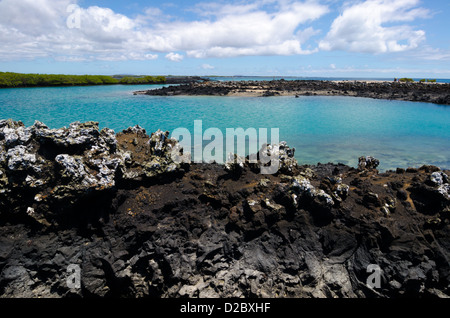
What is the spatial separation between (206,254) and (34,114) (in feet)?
118

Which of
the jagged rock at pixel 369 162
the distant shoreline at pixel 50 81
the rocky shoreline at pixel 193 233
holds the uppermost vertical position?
the distant shoreline at pixel 50 81

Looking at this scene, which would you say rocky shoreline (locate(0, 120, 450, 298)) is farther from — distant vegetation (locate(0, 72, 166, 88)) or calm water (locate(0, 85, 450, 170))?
distant vegetation (locate(0, 72, 166, 88))

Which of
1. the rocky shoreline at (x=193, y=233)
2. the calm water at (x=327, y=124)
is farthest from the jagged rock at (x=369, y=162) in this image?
the calm water at (x=327, y=124)

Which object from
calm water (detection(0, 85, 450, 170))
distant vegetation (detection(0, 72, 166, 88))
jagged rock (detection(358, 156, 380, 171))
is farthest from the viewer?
distant vegetation (detection(0, 72, 166, 88))

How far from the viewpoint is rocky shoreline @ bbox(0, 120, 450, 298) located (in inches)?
263

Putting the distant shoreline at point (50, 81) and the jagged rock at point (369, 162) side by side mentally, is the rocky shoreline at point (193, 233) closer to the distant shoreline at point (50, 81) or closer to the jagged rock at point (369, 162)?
the jagged rock at point (369, 162)

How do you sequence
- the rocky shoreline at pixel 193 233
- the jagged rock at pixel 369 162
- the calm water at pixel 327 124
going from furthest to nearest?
the calm water at pixel 327 124
the jagged rock at pixel 369 162
the rocky shoreline at pixel 193 233

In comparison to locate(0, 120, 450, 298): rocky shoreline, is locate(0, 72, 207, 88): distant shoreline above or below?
above

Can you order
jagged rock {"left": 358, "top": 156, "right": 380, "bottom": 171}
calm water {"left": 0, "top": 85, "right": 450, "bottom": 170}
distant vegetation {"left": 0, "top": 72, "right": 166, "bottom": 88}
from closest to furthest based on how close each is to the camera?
jagged rock {"left": 358, "top": 156, "right": 380, "bottom": 171} < calm water {"left": 0, "top": 85, "right": 450, "bottom": 170} < distant vegetation {"left": 0, "top": 72, "right": 166, "bottom": 88}

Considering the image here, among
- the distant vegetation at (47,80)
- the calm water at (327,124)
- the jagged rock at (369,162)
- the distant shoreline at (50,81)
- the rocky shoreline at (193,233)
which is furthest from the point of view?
the distant shoreline at (50,81)

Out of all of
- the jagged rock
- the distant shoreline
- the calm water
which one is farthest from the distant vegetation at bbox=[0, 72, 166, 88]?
the jagged rock

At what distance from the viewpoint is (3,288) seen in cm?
652

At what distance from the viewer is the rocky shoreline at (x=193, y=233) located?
21.9 ft
